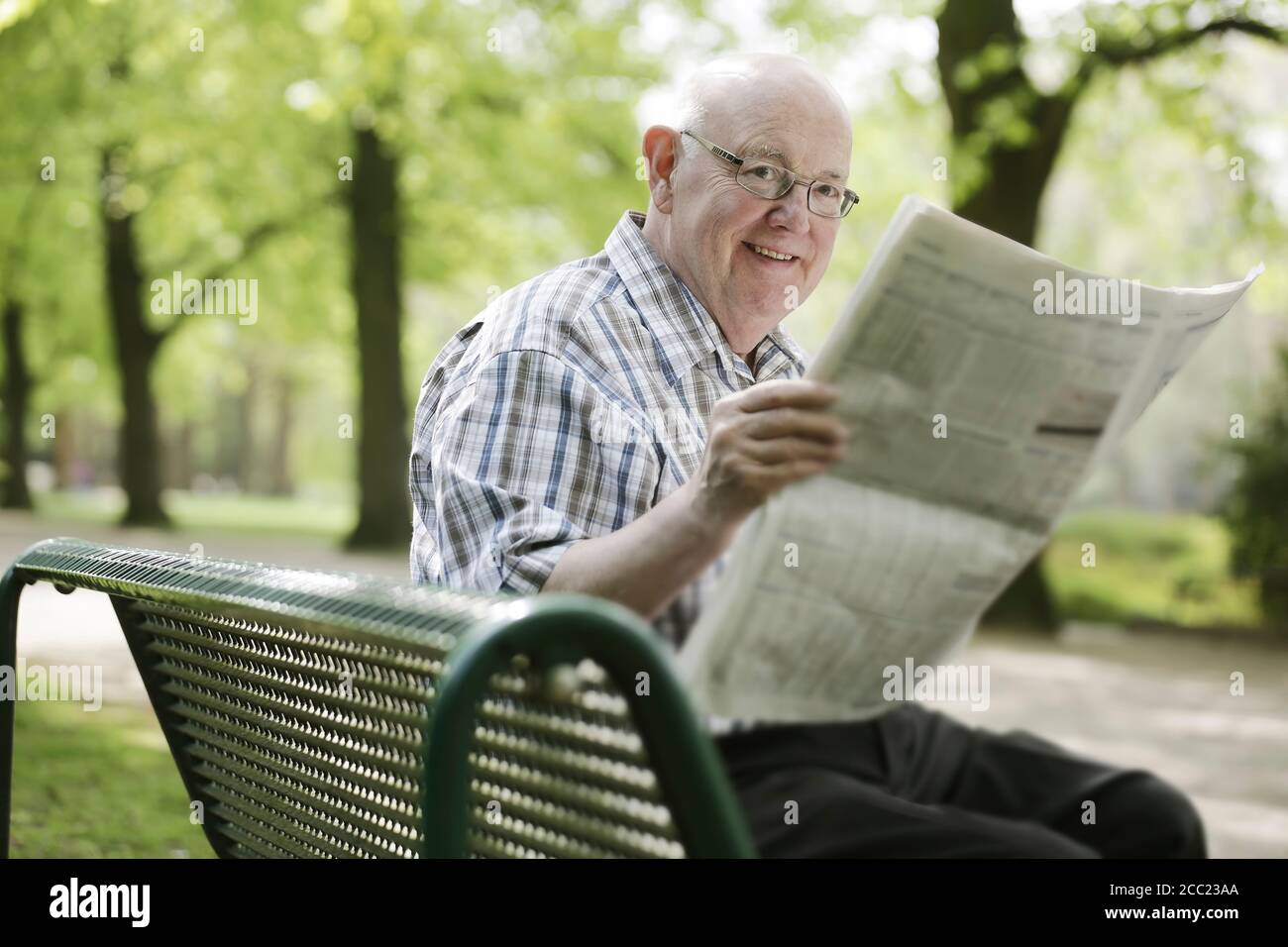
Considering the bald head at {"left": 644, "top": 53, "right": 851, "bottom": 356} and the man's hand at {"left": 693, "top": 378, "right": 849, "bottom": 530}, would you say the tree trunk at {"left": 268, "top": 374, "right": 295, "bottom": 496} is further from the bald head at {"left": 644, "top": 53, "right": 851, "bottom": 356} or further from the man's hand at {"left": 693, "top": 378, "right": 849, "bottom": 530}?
the man's hand at {"left": 693, "top": 378, "right": 849, "bottom": 530}

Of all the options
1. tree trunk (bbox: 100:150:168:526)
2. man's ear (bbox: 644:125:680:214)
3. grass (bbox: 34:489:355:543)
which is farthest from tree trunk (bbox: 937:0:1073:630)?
tree trunk (bbox: 100:150:168:526)

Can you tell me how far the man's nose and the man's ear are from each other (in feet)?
0.73

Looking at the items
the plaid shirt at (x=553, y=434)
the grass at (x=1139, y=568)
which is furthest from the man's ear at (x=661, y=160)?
the grass at (x=1139, y=568)

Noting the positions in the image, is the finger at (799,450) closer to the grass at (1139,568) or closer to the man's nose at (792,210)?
the man's nose at (792,210)

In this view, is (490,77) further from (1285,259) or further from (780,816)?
(780,816)

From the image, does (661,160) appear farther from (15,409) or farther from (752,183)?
(15,409)

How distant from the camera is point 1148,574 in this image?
55.7 feet

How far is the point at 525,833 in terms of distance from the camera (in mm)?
1686

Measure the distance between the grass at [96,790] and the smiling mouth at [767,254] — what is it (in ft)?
8.81

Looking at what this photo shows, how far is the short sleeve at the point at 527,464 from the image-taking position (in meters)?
2.21

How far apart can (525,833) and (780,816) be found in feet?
1.27

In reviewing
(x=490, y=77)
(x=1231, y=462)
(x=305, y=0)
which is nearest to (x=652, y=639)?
(x=1231, y=462)

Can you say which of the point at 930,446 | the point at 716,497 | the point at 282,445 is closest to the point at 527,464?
the point at 716,497
